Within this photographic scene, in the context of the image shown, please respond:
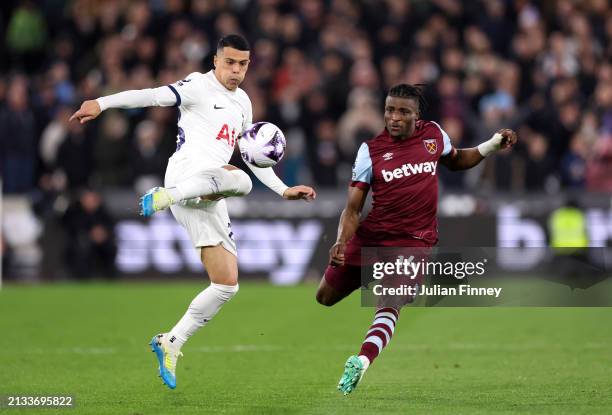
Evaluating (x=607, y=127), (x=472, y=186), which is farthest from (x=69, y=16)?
(x=607, y=127)

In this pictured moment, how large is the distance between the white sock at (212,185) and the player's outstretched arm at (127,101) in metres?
0.61

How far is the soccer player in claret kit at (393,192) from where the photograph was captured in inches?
356

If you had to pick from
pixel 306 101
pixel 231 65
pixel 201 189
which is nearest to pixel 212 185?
pixel 201 189

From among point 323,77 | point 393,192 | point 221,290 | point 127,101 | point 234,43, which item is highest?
point 323,77

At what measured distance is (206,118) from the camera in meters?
9.33

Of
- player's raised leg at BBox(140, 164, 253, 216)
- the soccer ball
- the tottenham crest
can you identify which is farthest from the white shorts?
the tottenham crest

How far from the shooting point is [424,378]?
1000 cm

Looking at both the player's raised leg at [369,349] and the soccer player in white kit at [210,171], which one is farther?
the soccer player in white kit at [210,171]

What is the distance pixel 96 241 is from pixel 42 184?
1.53 m

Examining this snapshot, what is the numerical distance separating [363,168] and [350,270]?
0.81m

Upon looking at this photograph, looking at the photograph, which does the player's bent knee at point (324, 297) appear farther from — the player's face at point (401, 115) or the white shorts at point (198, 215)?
the player's face at point (401, 115)

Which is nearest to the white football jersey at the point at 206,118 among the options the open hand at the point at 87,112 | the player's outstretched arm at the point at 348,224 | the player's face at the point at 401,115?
the open hand at the point at 87,112

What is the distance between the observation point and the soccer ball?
9297 mm

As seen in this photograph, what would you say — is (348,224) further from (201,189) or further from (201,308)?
(201,308)
